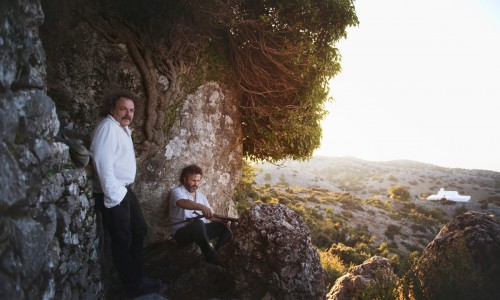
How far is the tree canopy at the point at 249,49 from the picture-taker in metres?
4.86

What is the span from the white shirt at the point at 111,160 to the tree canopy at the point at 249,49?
1.38m

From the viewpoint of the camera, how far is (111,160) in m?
3.33

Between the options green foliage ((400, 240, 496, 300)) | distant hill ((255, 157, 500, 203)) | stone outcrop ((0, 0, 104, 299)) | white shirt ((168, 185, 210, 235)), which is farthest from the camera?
distant hill ((255, 157, 500, 203))

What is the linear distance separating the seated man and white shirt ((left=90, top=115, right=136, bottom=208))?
4.70ft

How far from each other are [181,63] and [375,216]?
2467cm

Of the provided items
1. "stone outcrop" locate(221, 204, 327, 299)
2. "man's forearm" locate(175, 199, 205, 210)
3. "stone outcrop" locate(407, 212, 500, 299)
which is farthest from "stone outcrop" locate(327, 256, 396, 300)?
"man's forearm" locate(175, 199, 205, 210)

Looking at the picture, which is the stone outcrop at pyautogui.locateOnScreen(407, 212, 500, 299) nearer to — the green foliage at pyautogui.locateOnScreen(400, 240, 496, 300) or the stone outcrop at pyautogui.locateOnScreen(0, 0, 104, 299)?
the green foliage at pyautogui.locateOnScreen(400, 240, 496, 300)

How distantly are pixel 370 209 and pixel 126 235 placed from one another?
26.9 meters

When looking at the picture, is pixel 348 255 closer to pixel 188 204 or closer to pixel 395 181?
pixel 188 204

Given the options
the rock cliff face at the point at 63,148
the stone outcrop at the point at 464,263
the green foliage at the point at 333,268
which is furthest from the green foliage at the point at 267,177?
the stone outcrop at the point at 464,263

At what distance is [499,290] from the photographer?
3967mm

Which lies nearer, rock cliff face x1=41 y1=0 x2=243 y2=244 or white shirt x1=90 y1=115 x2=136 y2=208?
white shirt x1=90 y1=115 x2=136 y2=208

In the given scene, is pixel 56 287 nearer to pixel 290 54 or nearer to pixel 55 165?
pixel 55 165

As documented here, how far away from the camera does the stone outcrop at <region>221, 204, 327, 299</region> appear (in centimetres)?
401
